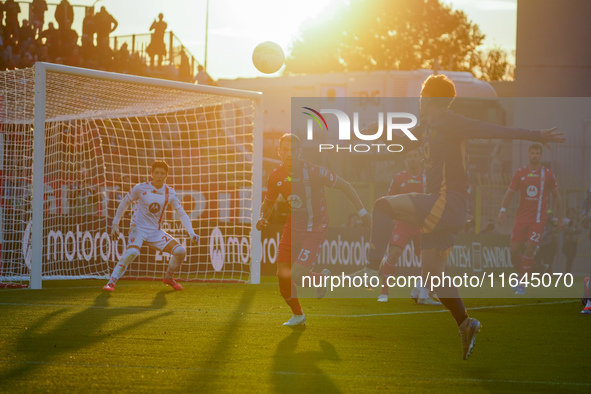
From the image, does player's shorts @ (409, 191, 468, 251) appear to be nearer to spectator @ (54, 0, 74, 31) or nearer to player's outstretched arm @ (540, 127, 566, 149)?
player's outstretched arm @ (540, 127, 566, 149)

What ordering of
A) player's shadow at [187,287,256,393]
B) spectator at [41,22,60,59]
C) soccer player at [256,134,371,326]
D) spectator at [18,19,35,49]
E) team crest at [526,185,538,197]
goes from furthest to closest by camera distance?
spectator at [41,22,60,59]
spectator at [18,19,35,49]
team crest at [526,185,538,197]
soccer player at [256,134,371,326]
player's shadow at [187,287,256,393]

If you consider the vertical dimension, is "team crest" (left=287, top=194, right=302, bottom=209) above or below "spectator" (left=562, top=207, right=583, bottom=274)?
above

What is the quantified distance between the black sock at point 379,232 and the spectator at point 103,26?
1759 cm

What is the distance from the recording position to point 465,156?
7180 mm

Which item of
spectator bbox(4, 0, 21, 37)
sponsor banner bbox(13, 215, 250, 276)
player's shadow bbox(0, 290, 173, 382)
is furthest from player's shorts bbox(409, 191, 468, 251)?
spectator bbox(4, 0, 21, 37)

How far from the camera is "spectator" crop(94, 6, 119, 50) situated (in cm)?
2314

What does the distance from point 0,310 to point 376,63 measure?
49512mm

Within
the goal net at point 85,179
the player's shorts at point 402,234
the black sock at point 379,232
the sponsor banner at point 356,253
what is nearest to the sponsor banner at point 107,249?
the goal net at point 85,179

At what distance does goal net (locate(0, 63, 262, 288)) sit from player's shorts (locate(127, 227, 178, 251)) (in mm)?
1397

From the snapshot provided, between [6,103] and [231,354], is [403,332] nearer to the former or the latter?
[231,354]

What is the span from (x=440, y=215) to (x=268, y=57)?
7146 mm

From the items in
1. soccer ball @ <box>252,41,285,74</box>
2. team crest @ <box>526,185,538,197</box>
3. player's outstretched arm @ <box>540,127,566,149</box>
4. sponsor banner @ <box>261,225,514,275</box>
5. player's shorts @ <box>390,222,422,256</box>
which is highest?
soccer ball @ <box>252,41,285,74</box>

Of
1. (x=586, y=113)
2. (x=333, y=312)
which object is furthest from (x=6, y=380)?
(x=586, y=113)

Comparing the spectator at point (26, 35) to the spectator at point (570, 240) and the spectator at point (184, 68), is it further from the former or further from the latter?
the spectator at point (570, 240)
